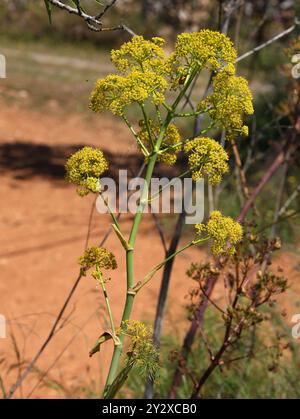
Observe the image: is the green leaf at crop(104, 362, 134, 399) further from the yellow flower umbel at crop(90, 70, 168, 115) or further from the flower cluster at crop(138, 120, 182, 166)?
the yellow flower umbel at crop(90, 70, 168, 115)

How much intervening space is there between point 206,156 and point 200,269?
81 cm

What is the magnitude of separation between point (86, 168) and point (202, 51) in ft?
1.15

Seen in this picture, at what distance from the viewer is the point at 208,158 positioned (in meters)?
1.37

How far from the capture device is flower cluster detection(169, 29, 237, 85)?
1352 millimetres

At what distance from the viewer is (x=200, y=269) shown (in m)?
2.12

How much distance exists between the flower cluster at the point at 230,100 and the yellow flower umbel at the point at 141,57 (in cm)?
12

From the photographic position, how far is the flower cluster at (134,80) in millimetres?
1343

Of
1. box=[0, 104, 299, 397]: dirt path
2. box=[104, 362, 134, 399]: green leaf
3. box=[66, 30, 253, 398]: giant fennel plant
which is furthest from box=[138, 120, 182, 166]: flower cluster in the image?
box=[0, 104, 299, 397]: dirt path

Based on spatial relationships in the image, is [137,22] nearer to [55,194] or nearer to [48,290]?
[55,194]

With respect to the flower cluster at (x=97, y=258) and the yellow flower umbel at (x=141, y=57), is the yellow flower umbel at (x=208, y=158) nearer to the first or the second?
the yellow flower umbel at (x=141, y=57)

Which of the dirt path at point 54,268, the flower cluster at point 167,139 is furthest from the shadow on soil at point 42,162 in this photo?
the flower cluster at point 167,139

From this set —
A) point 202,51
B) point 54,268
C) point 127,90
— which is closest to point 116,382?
point 127,90

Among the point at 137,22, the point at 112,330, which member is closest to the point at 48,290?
the point at 112,330

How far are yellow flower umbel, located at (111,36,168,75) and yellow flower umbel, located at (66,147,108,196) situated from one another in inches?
7.9
